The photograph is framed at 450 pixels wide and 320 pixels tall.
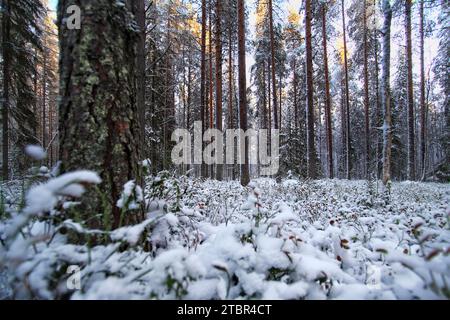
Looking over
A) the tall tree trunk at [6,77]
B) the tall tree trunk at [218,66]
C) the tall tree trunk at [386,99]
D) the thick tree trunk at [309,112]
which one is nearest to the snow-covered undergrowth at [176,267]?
the tall tree trunk at [386,99]

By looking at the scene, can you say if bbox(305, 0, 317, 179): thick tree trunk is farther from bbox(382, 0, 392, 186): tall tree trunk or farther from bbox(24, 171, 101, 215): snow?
bbox(24, 171, 101, 215): snow

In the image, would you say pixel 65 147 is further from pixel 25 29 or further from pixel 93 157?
pixel 25 29

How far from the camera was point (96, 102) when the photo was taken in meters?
1.80

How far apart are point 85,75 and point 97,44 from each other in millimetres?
235

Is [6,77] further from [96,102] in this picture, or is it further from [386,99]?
[386,99]

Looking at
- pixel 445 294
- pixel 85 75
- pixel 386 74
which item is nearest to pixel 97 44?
pixel 85 75

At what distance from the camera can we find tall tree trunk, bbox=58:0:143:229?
177 cm

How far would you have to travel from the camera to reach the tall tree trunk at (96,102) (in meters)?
1.77

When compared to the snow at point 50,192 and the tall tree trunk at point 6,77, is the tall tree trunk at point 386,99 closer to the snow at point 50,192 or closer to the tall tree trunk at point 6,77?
the snow at point 50,192

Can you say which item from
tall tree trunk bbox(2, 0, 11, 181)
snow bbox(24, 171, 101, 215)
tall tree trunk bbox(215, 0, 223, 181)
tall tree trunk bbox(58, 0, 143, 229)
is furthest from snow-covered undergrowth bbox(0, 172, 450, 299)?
tall tree trunk bbox(2, 0, 11, 181)

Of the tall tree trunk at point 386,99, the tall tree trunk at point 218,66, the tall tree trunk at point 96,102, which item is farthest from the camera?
the tall tree trunk at point 218,66

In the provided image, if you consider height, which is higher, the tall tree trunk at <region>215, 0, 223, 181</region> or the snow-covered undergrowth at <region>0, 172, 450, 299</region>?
the tall tree trunk at <region>215, 0, 223, 181</region>
